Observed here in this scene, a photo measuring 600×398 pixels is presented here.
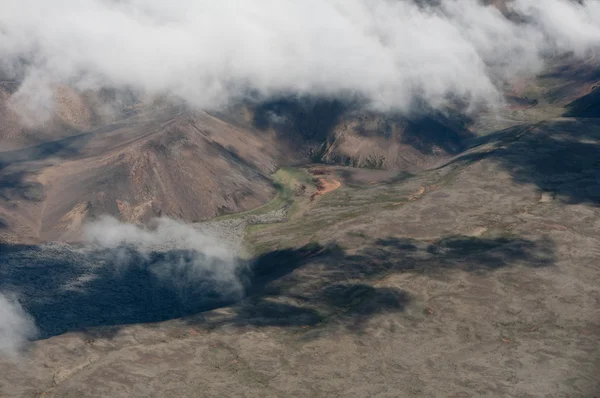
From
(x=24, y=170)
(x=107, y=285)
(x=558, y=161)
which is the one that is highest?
(x=24, y=170)

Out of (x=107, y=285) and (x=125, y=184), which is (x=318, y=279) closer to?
(x=107, y=285)

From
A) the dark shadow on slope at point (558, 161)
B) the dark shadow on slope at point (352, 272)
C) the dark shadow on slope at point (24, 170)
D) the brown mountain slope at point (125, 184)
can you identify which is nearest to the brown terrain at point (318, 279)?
the dark shadow on slope at point (352, 272)

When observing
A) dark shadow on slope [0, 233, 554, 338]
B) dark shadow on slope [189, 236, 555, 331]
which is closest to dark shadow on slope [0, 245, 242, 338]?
dark shadow on slope [0, 233, 554, 338]

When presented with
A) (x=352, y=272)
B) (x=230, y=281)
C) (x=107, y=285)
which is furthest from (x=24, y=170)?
(x=352, y=272)

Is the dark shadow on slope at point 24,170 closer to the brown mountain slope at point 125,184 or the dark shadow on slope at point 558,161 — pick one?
the brown mountain slope at point 125,184

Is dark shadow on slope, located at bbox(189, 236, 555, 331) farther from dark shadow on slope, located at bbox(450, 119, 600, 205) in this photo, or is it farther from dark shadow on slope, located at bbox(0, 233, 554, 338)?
dark shadow on slope, located at bbox(450, 119, 600, 205)

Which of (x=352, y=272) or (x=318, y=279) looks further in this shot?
(x=352, y=272)

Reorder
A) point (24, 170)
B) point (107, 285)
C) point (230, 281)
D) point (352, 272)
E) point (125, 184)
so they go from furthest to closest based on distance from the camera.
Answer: point (24, 170), point (125, 184), point (230, 281), point (107, 285), point (352, 272)
